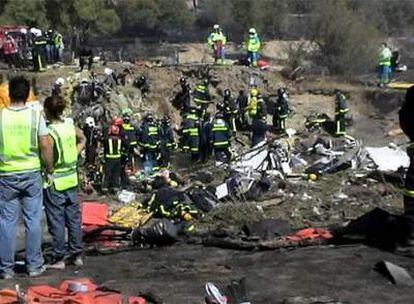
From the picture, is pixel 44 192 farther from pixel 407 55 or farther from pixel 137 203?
pixel 407 55

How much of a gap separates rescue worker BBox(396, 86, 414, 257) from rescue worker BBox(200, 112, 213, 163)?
11743mm

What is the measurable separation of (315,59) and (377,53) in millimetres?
3051

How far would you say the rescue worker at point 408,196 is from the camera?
652cm

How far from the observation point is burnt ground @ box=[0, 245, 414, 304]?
213 inches

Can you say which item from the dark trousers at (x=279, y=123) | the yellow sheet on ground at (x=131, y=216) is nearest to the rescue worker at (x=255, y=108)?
the dark trousers at (x=279, y=123)

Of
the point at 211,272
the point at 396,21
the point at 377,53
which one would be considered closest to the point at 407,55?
the point at 377,53

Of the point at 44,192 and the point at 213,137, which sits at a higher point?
the point at 44,192

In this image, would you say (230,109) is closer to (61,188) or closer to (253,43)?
(253,43)

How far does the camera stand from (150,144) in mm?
19234

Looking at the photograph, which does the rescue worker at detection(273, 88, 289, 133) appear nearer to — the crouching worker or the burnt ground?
the burnt ground

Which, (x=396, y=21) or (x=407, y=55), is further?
(x=396, y=21)

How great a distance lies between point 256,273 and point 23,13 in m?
38.7

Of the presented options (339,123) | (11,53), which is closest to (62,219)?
(339,123)

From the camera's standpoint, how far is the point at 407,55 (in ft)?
140
